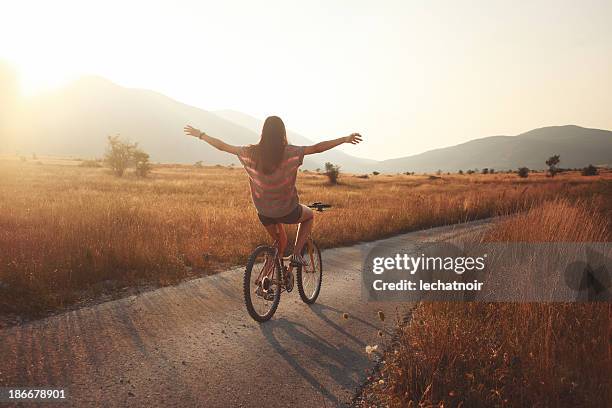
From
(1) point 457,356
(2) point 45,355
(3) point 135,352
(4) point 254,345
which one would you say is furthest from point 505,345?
(2) point 45,355

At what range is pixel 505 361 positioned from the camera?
155 inches

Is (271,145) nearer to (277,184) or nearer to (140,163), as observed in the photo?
(277,184)

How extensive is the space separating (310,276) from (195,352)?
8.71 ft

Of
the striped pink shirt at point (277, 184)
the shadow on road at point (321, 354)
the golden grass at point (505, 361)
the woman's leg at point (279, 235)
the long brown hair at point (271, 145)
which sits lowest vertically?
the shadow on road at point (321, 354)

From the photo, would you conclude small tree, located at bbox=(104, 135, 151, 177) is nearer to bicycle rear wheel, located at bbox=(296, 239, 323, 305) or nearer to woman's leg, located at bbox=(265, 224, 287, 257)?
bicycle rear wheel, located at bbox=(296, 239, 323, 305)

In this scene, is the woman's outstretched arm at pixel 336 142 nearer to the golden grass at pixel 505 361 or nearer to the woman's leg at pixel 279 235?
the woman's leg at pixel 279 235

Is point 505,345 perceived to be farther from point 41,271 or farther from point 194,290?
point 41,271

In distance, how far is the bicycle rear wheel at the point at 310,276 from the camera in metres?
6.79

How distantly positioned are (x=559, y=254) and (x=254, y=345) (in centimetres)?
512

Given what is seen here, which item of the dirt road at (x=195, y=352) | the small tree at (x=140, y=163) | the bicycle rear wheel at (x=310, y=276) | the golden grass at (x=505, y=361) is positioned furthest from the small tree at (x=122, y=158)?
the golden grass at (x=505, y=361)

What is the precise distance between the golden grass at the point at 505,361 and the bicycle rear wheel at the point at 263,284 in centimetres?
200

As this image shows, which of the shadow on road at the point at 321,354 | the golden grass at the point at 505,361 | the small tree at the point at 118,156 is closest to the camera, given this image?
the golden grass at the point at 505,361

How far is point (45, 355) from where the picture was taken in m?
4.50

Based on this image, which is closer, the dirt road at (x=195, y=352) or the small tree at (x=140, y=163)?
the dirt road at (x=195, y=352)
